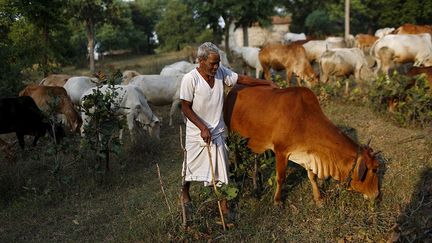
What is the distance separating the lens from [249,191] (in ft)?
18.0

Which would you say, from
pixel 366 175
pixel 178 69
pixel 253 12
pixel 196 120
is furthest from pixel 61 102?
pixel 253 12

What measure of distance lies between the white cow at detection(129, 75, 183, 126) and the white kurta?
610 cm

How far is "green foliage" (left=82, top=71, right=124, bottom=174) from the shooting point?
252 inches

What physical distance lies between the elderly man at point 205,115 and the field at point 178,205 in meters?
0.29

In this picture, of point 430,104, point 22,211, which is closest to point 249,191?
point 22,211

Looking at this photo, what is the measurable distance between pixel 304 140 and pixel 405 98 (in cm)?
444

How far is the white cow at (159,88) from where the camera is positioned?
10758mm

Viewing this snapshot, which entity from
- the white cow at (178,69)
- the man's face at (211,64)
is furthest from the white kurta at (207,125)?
the white cow at (178,69)

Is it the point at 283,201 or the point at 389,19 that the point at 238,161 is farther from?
the point at 389,19

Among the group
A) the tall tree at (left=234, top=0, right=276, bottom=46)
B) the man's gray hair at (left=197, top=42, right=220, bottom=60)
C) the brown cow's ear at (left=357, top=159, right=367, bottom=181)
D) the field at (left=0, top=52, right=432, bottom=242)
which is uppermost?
the tall tree at (left=234, top=0, right=276, bottom=46)

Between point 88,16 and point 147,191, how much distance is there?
20.5 meters

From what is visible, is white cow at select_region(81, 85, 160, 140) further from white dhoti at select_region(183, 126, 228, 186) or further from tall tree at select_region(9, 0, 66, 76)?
tall tree at select_region(9, 0, 66, 76)

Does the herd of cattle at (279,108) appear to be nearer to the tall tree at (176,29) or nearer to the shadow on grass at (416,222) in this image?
the shadow on grass at (416,222)

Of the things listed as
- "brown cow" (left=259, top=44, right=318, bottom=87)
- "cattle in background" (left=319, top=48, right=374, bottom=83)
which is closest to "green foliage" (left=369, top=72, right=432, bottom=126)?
"cattle in background" (left=319, top=48, right=374, bottom=83)
